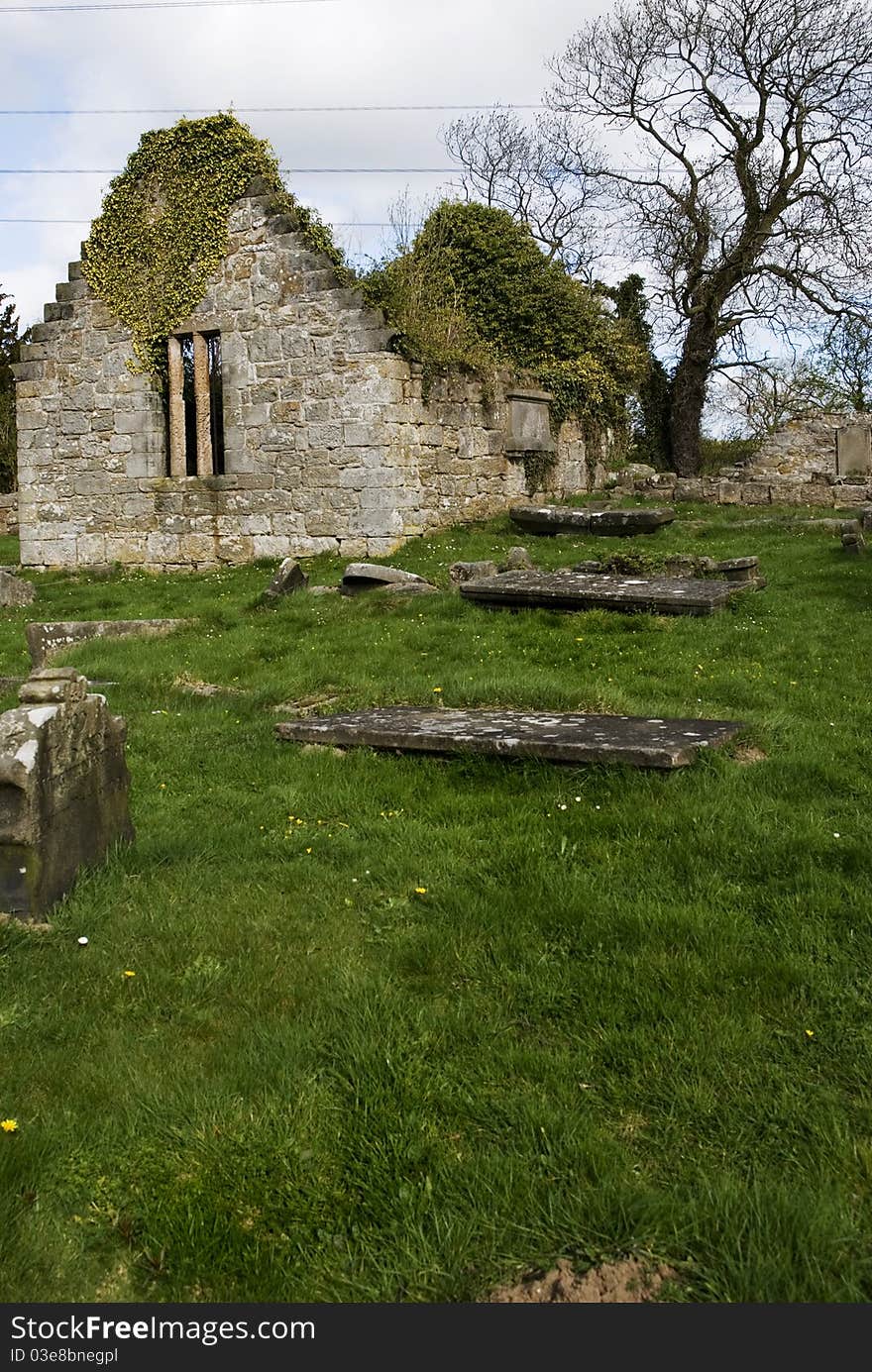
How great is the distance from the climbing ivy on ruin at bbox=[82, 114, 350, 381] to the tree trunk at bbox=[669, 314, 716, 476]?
13894 millimetres

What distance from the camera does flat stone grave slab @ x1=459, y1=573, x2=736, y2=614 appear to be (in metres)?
10.0

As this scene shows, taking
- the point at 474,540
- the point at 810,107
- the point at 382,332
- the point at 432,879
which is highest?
the point at 810,107

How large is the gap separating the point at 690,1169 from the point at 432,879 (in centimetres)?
200

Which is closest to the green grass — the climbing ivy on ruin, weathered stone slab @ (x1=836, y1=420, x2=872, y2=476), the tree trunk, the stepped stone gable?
the stepped stone gable

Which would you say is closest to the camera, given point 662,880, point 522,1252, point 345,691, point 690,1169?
point 522,1252

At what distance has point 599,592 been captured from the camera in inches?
402

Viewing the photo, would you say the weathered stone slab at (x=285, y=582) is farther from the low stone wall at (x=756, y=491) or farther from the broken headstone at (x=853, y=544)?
the low stone wall at (x=756, y=491)

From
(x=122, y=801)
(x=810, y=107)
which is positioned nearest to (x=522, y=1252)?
(x=122, y=801)

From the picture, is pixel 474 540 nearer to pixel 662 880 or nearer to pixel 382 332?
pixel 382 332

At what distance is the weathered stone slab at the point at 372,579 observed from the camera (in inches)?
480

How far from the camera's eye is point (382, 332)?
15.6 meters

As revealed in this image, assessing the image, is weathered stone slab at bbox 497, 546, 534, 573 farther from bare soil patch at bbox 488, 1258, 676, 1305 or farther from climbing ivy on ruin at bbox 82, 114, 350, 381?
bare soil patch at bbox 488, 1258, 676, 1305

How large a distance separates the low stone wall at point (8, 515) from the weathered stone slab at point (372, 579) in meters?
16.2

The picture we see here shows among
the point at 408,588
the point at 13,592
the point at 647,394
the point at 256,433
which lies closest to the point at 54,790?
the point at 408,588
